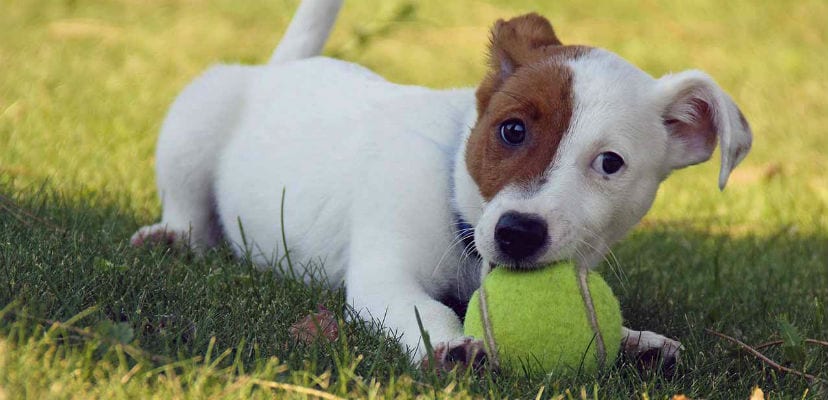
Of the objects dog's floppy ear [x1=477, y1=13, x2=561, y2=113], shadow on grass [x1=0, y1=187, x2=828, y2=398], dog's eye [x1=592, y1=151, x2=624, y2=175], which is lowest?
shadow on grass [x1=0, y1=187, x2=828, y2=398]

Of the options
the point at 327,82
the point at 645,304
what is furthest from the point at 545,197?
the point at 327,82

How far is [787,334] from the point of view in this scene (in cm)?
336

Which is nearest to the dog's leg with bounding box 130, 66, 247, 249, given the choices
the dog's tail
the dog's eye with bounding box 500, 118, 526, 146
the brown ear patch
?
the dog's tail

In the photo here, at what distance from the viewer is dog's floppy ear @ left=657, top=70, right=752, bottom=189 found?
133 inches

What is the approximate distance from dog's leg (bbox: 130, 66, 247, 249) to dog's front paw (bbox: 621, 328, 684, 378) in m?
2.08

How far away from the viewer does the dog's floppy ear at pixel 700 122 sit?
3.38 m

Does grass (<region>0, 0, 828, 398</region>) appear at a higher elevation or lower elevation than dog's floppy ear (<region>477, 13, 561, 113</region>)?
lower

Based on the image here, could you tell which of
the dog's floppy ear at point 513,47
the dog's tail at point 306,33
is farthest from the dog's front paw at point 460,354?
the dog's tail at point 306,33

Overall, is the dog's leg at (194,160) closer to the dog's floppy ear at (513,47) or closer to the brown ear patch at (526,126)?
the dog's floppy ear at (513,47)

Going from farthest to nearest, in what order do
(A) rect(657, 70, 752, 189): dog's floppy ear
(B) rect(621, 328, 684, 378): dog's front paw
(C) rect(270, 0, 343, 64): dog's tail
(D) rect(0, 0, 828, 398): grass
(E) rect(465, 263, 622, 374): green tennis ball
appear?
1. (C) rect(270, 0, 343, 64): dog's tail
2. (A) rect(657, 70, 752, 189): dog's floppy ear
3. (B) rect(621, 328, 684, 378): dog's front paw
4. (E) rect(465, 263, 622, 374): green tennis ball
5. (D) rect(0, 0, 828, 398): grass

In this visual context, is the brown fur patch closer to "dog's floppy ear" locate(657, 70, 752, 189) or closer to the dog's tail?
"dog's floppy ear" locate(657, 70, 752, 189)

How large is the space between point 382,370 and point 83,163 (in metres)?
3.39

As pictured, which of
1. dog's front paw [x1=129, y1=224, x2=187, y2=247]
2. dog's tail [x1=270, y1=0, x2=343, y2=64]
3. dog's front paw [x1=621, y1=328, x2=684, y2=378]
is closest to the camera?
dog's front paw [x1=621, y1=328, x2=684, y2=378]

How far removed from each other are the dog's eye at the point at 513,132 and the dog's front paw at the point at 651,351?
2.30ft
